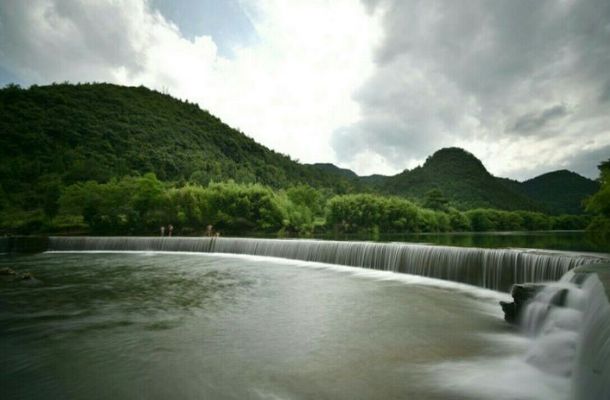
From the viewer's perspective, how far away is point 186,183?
51.4 m

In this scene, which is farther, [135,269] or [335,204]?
[335,204]

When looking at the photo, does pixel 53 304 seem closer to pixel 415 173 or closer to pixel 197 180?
pixel 197 180

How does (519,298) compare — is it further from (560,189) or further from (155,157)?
(560,189)

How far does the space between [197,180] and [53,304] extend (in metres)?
64.7

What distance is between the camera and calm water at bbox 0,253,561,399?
15.7 ft

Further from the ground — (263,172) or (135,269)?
(263,172)

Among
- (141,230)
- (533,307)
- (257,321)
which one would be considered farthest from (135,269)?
(141,230)

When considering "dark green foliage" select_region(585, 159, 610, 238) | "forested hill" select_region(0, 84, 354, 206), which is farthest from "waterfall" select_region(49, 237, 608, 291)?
"forested hill" select_region(0, 84, 354, 206)

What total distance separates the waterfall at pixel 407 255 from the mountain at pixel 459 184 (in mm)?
82134

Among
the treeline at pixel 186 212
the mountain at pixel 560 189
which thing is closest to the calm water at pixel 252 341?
the treeline at pixel 186 212

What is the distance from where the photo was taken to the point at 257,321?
26.8 ft

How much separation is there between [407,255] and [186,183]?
4275 centimetres

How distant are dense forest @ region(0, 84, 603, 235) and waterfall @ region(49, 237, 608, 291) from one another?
15.5 metres

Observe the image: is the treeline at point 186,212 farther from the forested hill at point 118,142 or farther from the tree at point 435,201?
the tree at point 435,201
